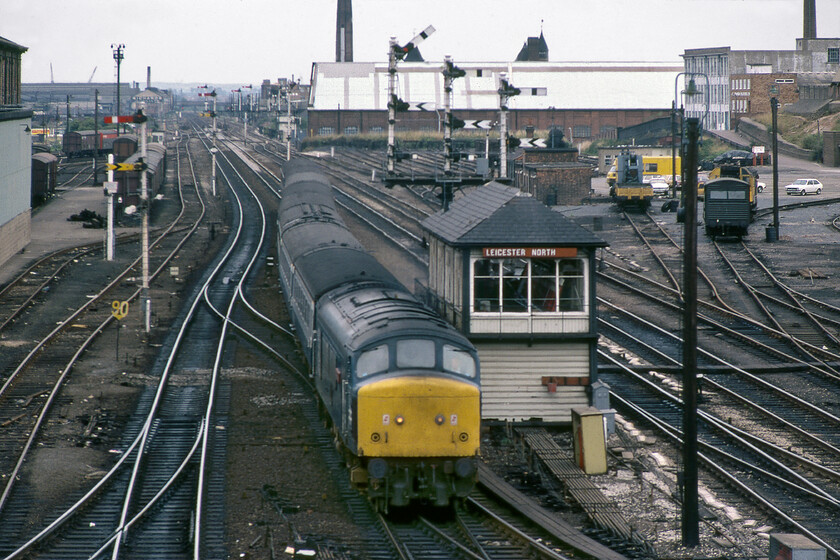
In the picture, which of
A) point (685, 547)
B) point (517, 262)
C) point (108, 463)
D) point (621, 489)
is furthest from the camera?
point (517, 262)

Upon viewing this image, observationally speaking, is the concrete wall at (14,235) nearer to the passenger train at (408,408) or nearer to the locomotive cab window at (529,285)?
the locomotive cab window at (529,285)

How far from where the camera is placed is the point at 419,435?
1545 cm

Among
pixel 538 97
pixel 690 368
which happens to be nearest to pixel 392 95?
pixel 690 368

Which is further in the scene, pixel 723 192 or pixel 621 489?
pixel 723 192

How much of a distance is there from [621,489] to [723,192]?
111 ft

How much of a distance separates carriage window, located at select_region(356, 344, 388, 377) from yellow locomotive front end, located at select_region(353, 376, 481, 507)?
32 cm

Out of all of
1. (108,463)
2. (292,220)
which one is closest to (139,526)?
(108,463)

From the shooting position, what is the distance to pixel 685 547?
1484cm

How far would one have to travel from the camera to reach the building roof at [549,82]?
113m

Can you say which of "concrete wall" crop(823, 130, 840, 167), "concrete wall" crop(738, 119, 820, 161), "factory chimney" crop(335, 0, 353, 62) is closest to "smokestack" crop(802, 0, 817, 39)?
"concrete wall" crop(738, 119, 820, 161)

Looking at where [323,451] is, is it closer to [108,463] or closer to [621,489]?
[108,463]

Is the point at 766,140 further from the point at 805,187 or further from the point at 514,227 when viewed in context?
the point at 514,227

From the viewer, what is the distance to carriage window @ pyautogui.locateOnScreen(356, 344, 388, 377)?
51.6 feet

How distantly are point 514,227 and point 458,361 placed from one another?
521 centimetres
